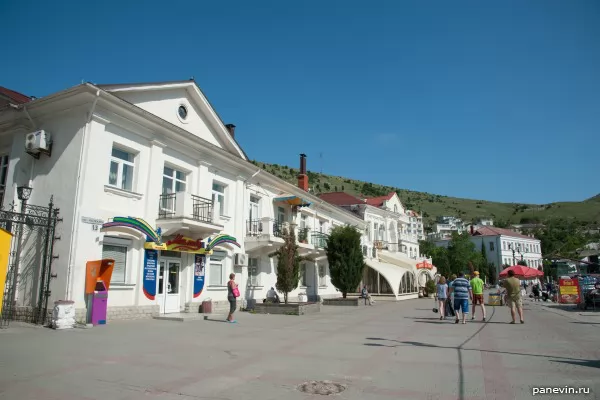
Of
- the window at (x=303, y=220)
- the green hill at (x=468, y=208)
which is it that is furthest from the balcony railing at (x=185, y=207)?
the green hill at (x=468, y=208)

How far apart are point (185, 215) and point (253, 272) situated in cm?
811

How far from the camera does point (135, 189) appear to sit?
15359 millimetres

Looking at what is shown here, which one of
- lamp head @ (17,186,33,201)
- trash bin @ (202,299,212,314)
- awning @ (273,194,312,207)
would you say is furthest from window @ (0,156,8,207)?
awning @ (273,194,312,207)

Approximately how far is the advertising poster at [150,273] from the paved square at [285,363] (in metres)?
3.23

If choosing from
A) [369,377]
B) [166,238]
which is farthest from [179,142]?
[369,377]

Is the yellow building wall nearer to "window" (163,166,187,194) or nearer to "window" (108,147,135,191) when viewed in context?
"window" (108,147,135,191)

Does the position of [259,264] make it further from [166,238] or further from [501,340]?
[501,340]

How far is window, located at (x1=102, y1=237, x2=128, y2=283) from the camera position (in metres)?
14.2

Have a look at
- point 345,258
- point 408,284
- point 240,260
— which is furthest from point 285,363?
point 408,284

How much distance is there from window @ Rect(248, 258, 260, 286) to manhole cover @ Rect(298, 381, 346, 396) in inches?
658

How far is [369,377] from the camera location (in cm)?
632

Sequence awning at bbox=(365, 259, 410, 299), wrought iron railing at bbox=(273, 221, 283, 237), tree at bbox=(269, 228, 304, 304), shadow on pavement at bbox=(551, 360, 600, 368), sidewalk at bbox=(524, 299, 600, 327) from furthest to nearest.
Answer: awning at bbox=(365, 259, 410, 299), wrought iron railing at bbox=(273, 221, 283, 237), tree at bbox=(269, 228, 304, 304), sidewalk at bbox=(524, 299, 600, 327), shadow on pavement at bbox=(551, 360, 600, 368)

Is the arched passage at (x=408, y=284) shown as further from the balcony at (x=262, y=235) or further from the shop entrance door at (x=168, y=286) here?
the shop entrance door at (x=168, y=286)

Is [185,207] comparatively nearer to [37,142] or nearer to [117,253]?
[117,253]
